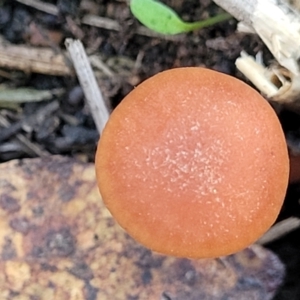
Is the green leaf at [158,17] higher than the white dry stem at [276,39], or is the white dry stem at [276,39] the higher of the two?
the white dry stem at [276,39]

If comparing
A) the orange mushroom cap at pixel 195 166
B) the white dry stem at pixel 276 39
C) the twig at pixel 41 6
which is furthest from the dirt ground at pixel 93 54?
the orange mushroom cap at pixel 195 166

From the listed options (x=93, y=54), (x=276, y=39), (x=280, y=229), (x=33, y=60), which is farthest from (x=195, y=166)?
(x=33, y=60)

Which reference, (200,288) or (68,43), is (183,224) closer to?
(200,288)

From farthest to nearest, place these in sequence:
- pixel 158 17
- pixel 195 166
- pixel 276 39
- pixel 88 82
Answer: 1. pixel 88 82
2. pixel 158 17
3. pixel 276 39
4. pixel 195 166

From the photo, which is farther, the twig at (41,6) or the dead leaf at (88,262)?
the twig at (41,6)

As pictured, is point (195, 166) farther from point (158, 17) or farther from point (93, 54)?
point (93, 54)

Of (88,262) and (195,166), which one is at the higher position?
(195,166)

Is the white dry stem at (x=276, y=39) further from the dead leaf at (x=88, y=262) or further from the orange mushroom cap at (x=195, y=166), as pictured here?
the dead leaf at (x=88, y=262)
